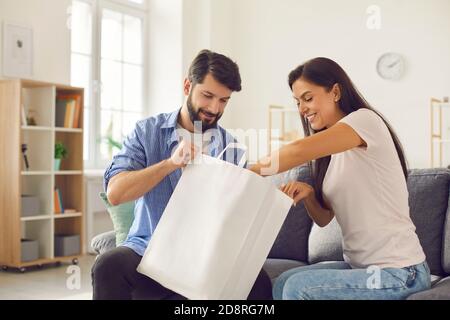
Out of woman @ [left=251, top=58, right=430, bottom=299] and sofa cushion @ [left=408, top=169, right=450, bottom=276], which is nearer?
woman @ [left=251, top=58, right=430, bottom=299]

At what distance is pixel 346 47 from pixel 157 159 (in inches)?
187

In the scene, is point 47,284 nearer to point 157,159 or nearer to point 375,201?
point 157,159

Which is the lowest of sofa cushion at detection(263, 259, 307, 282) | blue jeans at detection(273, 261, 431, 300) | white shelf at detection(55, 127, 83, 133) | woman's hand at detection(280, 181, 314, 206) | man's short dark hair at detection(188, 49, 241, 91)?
sofa cushion at detection(263, 259, 307, 282)

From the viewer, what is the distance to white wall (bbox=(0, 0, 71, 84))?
4.99 metres

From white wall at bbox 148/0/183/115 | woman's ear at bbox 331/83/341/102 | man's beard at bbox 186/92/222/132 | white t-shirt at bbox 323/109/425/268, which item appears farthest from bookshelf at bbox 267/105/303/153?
white t-shirt at bbox 323/109/425/268

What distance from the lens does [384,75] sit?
6.17m

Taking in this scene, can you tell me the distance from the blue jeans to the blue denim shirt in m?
0.53

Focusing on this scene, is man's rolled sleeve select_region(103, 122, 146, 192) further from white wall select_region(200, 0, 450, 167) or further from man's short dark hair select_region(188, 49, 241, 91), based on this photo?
white wall select_region(200, 0, 450, 167)

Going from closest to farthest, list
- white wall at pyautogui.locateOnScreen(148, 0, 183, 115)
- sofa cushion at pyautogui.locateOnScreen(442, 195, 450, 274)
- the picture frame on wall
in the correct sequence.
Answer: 1. sofa cushion at pyautogui.locateOnScreen(442, 195, 450, 274)
2. the picture frame on wall
3. white wall at pyautogui.locateOnScreen(148, 0, 183, 115)

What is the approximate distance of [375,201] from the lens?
1745 millimetres

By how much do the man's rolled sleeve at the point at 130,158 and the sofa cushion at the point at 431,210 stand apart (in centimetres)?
104

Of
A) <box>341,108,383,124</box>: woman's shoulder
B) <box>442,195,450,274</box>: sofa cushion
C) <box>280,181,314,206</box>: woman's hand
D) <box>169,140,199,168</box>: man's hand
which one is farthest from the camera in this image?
<box>442,195,450,274</box>: sofa cushion

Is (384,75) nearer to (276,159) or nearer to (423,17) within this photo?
(423,17)

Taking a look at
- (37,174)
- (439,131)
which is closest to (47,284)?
(37,174)
